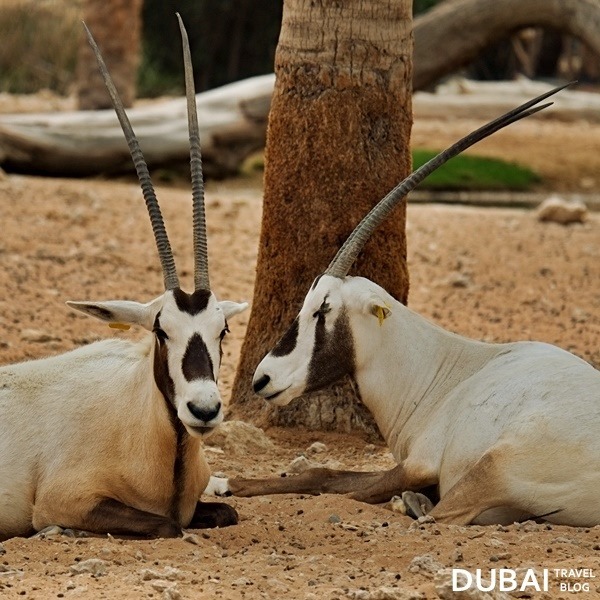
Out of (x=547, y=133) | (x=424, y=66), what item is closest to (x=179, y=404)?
(x=424, y=66)

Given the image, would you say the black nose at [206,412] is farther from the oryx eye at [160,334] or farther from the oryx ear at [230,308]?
the oryx ear at [230,308]

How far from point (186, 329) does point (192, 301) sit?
0.42 ft

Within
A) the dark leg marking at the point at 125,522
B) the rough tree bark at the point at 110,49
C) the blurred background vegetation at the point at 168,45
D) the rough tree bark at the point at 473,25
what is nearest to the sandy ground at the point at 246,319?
the dark leg marking at the point at 125,522

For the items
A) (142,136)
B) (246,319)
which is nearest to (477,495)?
(246,319)

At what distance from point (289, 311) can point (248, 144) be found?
837 cm

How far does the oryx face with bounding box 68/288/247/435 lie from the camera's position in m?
4.83

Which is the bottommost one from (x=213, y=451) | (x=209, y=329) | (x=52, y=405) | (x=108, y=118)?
(x=213, y=451)

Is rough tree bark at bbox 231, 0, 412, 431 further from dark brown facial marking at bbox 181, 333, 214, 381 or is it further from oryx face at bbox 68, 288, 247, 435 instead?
dark brown facial marking at bbox 181, 333, 214, 381

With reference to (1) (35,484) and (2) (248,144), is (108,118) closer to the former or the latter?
(2) (248,144)

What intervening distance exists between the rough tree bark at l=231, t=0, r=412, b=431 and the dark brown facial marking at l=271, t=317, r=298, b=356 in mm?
1039

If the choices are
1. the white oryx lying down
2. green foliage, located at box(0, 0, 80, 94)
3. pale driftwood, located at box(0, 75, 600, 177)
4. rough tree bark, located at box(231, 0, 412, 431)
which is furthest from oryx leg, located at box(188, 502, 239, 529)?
green foliage, located at box(0, 0, 80, 94)

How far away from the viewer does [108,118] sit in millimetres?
14641

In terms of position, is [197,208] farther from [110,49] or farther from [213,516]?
[110,49]

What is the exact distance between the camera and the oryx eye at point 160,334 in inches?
201
